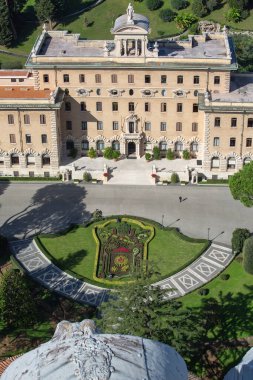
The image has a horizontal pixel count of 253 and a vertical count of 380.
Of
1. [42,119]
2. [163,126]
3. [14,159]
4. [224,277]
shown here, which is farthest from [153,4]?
[224,277]

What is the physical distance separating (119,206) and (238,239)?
16.2 m

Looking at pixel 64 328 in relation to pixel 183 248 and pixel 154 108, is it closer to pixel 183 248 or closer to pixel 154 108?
pixel 183 248

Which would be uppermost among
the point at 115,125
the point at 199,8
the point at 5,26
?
the point at 199,8

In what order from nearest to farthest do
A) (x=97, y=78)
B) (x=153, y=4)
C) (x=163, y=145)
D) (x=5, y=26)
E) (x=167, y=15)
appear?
(x=97, y=78), (x=163, y=145), (x=5, y=26), (x=167, y=15), (x=153, y=4)

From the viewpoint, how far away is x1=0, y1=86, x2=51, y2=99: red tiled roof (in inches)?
3059

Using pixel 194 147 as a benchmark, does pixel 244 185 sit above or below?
below

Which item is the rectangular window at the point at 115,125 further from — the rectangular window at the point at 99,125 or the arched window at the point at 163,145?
the arched window at the point at 163,145

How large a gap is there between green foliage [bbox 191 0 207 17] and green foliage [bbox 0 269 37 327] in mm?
86904

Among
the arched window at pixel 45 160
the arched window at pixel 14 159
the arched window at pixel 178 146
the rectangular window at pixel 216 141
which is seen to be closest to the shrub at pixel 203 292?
the rectangular window at pixel 216 141

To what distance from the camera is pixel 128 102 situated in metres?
80.2

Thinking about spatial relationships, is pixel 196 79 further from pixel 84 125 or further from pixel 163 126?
pixel 84 125

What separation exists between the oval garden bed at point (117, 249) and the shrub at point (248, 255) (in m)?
5.27

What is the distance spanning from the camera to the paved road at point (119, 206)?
69938mm

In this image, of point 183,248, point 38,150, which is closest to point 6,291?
point 183,248
